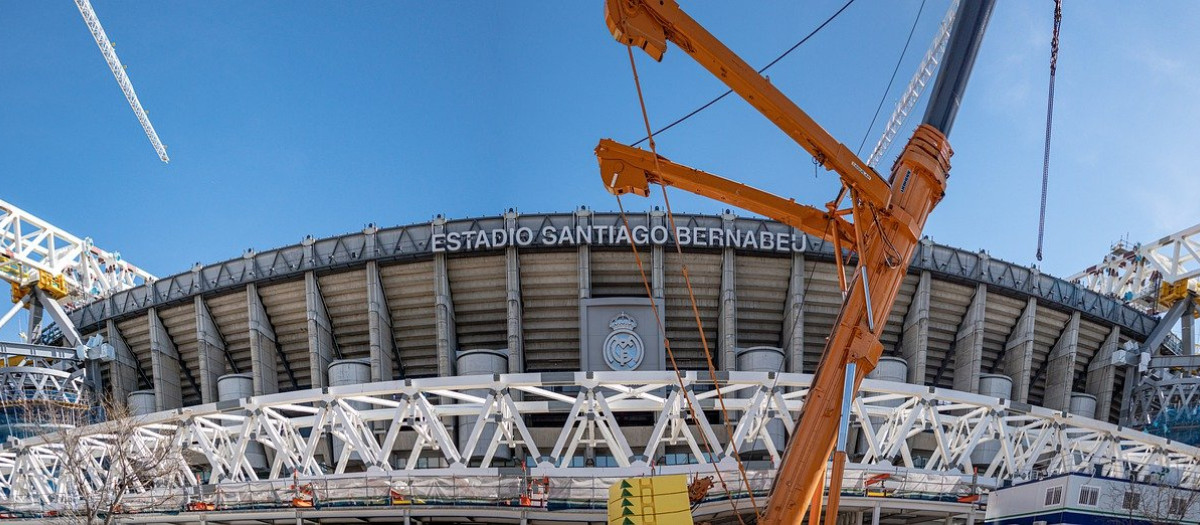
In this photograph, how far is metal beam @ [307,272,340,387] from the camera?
219 ft

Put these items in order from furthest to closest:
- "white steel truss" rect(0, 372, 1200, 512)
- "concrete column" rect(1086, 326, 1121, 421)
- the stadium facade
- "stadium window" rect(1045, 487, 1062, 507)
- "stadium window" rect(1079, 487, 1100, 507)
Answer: "concrete column" rect(1086, 326, 1121, 421) < the stadium facade < "white steel truss" rect(0, 372, 1200, 512) < "stadium window" rect(1045, 487, 1062, 507) < "stadium window" rect(1079, 487, 1100, 507)

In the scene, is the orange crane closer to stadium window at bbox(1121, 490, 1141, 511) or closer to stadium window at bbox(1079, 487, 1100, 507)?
stadium window at bbox(1079, 487, 1100, 507)

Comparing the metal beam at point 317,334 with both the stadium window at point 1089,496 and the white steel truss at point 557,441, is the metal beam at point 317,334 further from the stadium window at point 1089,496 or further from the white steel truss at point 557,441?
the stadium window at point 1089,496

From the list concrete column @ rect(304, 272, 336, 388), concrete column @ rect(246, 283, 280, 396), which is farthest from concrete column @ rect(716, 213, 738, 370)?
concrete column @ rect(246, 283, 280, 396)

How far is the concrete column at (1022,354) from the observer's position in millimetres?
70500

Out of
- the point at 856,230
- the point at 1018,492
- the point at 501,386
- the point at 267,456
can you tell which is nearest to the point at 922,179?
the point at 856,230

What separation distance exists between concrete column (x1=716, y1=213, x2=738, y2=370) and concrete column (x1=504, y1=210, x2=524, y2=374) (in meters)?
13.6

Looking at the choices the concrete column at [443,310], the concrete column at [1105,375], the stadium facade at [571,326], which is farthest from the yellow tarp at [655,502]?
the concrete column at [1105,375]

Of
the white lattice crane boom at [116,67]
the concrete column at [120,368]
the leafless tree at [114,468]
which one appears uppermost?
the white lattice crane boom at [116,67]

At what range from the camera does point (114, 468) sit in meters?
45.2

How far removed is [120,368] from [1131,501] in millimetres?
67851

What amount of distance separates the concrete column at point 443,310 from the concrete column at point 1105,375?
50.1m

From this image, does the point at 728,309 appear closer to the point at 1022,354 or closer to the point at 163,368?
the point at 1022,354

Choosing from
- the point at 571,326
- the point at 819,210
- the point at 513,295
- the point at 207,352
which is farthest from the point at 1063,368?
the point at 207,352
